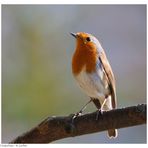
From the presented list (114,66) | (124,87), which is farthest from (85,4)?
(124,87)

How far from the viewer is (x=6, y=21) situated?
397cm

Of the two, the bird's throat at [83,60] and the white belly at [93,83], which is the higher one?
the bird's throat at [83,60]

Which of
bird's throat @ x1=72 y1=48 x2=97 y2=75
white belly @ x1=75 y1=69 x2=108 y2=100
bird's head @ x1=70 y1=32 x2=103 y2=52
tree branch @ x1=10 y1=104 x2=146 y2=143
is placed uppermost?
bird's head @ x1=70 y1=32 x2=103 y2=52

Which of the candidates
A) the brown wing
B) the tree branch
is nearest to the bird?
the brown wing

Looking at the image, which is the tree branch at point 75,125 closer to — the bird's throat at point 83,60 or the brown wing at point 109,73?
the bird's throat at point 83,60

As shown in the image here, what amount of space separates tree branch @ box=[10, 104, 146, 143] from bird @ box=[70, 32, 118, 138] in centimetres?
58

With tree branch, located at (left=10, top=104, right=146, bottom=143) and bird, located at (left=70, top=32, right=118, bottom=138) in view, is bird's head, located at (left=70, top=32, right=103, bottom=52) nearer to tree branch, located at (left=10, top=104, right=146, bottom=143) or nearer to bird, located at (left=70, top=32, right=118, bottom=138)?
bird, located at (left=70, top=32, right=118, bottom=138)

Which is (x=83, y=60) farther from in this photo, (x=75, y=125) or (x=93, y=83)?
(x=75, y=125)

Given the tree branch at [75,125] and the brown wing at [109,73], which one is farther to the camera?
the brown wing at [109,73]

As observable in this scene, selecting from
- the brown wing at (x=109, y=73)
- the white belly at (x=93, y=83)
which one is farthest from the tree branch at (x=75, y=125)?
the brown wing at (x=109, y=73)

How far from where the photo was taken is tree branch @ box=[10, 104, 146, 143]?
240cm

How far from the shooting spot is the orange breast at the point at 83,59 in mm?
3107
